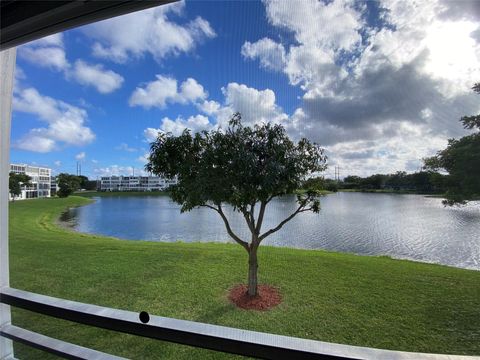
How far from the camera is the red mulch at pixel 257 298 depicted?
80.8 inches

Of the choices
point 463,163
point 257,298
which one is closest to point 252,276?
point 257,298

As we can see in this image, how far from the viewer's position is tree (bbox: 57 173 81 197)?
2111 mm

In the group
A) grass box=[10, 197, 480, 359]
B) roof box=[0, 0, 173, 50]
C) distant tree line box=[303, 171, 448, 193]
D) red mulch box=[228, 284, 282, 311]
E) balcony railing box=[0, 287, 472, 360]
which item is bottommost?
red mulch box=[228, 284, 282, 311]

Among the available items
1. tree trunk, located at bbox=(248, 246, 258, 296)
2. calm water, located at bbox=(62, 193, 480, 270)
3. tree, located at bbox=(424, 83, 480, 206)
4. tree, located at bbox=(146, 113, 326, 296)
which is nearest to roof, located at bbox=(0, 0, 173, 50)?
tree, located at bbox=(146, 113, 326, 296)

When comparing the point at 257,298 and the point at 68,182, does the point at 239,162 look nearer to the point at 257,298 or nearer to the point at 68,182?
the point at 257,298

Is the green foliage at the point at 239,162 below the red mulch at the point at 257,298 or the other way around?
the other way around

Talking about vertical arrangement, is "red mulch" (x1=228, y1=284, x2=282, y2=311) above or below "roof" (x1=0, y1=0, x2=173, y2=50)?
below

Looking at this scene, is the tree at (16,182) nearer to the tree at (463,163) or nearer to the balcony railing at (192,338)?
the balcony railing at (192,338)

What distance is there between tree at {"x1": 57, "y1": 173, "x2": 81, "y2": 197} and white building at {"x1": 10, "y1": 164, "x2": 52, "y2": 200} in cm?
16

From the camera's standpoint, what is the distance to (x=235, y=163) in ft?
5.74

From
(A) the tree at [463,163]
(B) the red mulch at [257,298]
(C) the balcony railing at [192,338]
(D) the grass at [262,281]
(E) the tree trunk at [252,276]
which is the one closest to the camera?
(C) the balcony railing at [192,338]

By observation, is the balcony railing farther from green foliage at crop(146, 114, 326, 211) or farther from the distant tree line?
green foliage at crop(146, 114, 326, 211)

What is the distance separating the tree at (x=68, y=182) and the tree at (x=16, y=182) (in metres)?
0.21

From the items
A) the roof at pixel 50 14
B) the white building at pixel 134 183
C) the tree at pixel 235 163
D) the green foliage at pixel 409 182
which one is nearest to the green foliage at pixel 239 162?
the tree at pixel 235 163
